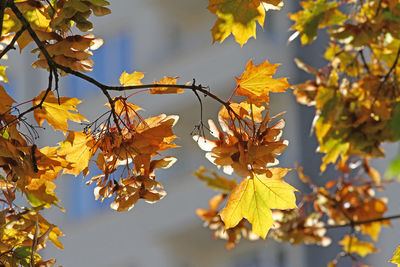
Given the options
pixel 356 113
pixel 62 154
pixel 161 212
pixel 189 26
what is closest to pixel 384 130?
pixel 356 113

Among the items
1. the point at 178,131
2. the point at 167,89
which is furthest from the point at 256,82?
the point at 178,131

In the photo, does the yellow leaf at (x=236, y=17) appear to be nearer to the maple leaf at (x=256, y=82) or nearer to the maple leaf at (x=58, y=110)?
the maple leaf at (x=256, y=82)

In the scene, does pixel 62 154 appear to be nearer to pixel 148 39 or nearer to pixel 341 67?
pixel 341 67

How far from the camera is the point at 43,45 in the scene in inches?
45.5

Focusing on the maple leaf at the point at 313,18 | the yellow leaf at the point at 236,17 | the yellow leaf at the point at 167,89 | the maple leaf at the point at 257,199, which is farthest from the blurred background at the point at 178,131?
the yellow leaf at the point at 167,89

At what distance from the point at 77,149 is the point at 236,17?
0.42m

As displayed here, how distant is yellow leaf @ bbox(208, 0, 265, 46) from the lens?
1.41m

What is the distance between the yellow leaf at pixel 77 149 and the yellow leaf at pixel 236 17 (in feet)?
1.15

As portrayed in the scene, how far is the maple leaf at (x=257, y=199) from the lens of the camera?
1.21m

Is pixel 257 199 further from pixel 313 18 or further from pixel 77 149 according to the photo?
pixel 313 18

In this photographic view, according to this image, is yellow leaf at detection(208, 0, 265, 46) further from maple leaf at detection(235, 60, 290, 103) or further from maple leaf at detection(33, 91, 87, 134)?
maple leaf at detection(33, 91, 87, 134)

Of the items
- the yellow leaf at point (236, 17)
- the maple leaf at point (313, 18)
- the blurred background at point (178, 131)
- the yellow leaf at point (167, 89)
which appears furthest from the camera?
the blurred background at point (178, 131)

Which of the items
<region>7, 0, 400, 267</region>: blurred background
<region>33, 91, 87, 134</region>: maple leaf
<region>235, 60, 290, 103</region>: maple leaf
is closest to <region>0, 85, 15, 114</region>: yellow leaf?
<region>33, 91, 87, 134</region>: maple leaf

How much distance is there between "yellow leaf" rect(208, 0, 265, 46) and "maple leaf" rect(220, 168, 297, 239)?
0.32 meters
